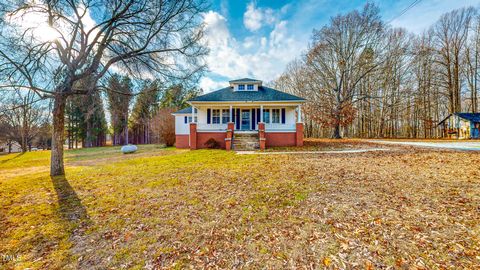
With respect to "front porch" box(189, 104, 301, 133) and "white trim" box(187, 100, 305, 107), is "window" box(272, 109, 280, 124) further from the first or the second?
"white trim" box(187, 100, 305, 107)

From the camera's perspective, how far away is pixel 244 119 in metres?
17.5

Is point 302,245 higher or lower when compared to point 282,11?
lower

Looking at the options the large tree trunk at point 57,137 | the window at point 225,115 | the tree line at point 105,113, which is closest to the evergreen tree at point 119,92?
the tree line at point 105,113

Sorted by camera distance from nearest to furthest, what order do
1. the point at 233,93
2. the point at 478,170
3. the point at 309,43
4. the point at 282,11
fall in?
the point at 478,170
the point at 282,11
the point at 233,93
the point at 309,43

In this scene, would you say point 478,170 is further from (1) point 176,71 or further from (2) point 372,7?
(2) point 372,7

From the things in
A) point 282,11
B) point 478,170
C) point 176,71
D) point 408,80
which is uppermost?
point 282,11

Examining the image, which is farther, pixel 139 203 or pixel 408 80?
pixel 408 80

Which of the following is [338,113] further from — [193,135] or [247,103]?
[193,135]

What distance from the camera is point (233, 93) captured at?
17375 mm

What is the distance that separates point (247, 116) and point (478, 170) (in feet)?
44.8

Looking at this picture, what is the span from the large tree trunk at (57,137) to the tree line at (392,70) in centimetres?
2288

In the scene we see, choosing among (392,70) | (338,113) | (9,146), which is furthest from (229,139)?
(9,146)

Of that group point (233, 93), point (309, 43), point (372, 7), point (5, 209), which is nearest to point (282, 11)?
point (233, 93)

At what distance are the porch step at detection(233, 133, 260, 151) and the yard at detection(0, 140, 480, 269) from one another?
7.67m
